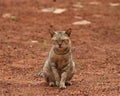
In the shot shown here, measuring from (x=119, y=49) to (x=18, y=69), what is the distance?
3.65 metres

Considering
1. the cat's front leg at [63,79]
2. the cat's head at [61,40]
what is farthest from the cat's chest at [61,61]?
the cat's head at [61,40]

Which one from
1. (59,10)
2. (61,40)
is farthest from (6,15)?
(61,40)

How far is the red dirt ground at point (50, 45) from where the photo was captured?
970cm

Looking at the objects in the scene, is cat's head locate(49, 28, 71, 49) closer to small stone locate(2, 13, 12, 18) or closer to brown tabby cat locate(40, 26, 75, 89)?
brown tabby cat locate(40, 26, 75, 89)

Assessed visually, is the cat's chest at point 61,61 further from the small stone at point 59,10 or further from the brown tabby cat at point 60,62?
the small stone at point 59,10

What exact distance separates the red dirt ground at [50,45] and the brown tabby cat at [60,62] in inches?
7.2

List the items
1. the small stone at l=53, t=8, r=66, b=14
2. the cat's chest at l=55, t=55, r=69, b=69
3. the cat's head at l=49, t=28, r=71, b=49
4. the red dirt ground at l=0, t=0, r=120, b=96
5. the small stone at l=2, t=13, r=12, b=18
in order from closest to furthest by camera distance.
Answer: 1. the cat's head at l=49, t=28, r=71, b=49
2. the cat's chest at l=55, t=55, r=69, b=69
3. the red dirt ground at l=0, t=0, r=120, b=96
4. the small stone at l=2, t=13, r=12, b=18
5. the small stone at l=53, t=8, r=66, b=14

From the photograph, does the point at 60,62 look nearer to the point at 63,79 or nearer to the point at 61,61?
the point at 61,61

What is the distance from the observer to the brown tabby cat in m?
9.35

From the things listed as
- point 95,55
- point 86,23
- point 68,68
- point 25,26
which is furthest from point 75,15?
point 68,68

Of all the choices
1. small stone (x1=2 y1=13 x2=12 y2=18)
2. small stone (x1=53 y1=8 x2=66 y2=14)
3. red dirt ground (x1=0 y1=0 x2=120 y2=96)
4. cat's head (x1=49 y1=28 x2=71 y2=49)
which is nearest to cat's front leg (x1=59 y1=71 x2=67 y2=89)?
red dirt ground (x1=0 y1=0 x2=120 y2=96)

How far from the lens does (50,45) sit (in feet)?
47.2

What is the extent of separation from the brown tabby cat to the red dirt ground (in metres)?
0.18

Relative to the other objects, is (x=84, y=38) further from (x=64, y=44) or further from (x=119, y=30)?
(x=64, y=44)
